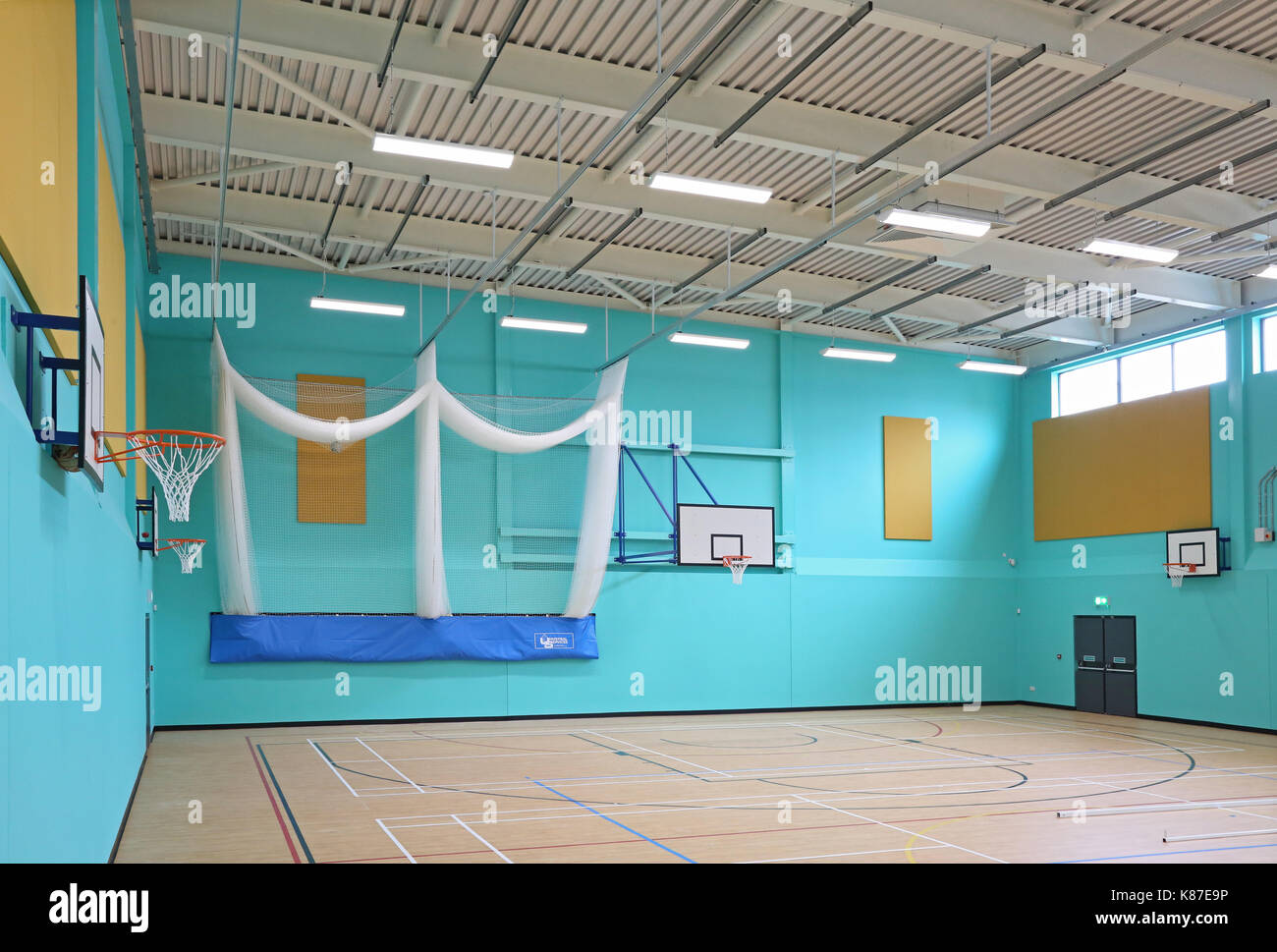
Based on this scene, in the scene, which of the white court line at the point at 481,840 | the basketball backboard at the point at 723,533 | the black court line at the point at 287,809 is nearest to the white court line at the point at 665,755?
the basketball backboard at the point at 723,533

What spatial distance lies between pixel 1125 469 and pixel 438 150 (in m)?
16.5

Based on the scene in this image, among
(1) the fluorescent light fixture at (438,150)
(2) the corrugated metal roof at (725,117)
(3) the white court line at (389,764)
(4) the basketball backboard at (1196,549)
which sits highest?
(2) the corrugated metal roof at (725,117)

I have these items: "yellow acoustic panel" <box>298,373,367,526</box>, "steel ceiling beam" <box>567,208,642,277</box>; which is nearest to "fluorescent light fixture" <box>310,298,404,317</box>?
"yellow acoustic panel" <box>298,373,367,526</box>

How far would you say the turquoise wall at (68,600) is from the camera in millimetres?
3707

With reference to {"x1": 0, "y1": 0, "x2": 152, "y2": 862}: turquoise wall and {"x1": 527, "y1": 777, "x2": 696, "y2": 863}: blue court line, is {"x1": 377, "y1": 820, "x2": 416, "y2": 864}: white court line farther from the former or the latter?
{"x1": 0, "y1": 0, "x2": 152, "y2": 862}: turquoise wall

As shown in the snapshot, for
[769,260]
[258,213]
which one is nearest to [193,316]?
[258,213]

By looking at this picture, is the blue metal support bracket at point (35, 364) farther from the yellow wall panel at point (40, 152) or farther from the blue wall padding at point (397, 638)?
the blue wall padding at point (397, 638)

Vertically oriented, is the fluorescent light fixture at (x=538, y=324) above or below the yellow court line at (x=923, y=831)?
above

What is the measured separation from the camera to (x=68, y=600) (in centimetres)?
526

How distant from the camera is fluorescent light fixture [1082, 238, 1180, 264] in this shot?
43.0ft

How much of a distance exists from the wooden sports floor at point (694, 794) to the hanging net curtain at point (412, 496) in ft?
7.86

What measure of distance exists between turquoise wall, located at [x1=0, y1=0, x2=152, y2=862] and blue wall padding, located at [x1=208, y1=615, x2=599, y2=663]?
279 inches
